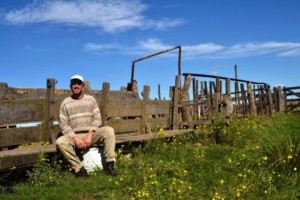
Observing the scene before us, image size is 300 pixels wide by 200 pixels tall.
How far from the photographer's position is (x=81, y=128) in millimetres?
6242

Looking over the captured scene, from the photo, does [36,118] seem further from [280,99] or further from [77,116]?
[280,99]

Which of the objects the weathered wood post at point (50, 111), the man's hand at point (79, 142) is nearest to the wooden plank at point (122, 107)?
the weathered wood post at point (50, 111)

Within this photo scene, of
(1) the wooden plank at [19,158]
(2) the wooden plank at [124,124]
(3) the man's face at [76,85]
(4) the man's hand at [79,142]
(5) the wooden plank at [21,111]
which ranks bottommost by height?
(1) the wooden plank at [19,158]

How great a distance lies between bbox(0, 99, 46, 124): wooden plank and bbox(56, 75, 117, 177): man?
0.77 metres

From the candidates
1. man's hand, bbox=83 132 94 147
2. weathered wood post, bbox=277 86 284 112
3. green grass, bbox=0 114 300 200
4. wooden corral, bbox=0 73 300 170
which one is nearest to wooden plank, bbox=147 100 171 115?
wooden corral, bbox=0 73 300 170

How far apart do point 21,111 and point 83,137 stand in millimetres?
1336

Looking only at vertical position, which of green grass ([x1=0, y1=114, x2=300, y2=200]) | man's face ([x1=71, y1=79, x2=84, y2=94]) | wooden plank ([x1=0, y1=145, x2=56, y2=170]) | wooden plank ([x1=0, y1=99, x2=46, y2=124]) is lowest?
green grass ([x1=0, y1=114, x2=300, y2=200])

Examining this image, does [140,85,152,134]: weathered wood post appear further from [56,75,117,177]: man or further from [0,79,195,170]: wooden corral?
[56,75,117,177]: man

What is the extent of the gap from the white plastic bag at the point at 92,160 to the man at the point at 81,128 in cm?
12

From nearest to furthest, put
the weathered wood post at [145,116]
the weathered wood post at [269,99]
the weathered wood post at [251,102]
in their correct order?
the weathered wood post at [145,116], the weathered wood post at [251,102], the weathered wood post at [269,99]

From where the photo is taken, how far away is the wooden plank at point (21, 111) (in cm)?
625

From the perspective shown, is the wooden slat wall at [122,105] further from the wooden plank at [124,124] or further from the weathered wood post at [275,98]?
the weathered wood post at [275,98]

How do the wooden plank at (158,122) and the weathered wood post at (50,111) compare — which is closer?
the weathered wood post at (50,111)

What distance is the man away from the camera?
5906 millimetres
